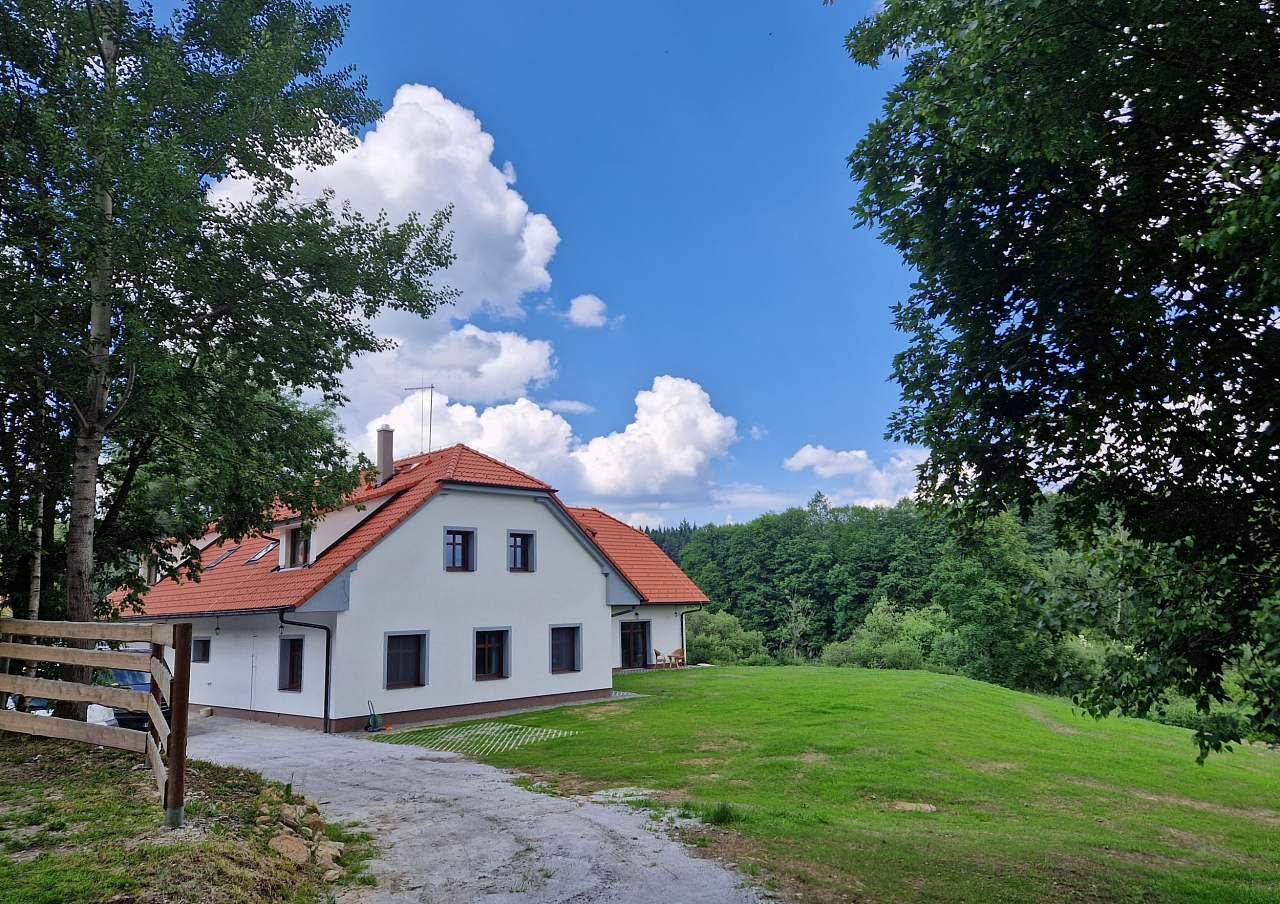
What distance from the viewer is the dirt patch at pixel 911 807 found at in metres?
10.1

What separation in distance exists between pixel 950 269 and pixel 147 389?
10074 mm

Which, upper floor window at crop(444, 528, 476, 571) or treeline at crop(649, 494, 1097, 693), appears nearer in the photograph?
upper floor window at crop(444, 528, 476, 571)

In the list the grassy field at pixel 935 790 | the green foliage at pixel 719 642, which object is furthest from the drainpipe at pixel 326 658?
the green foliage at pixel 719 642

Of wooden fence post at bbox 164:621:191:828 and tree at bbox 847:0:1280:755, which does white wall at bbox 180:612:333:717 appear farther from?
tree at bbox 847:0:1280:755

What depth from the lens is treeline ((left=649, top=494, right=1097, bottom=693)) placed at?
1415 inches

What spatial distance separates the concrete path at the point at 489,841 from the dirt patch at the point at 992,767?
7258mm

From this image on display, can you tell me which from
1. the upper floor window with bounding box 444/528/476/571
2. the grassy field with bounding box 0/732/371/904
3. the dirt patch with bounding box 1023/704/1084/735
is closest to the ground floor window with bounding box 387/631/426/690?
the upper floor window with bounding box 444/528/476/571

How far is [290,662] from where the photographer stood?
19219 mm

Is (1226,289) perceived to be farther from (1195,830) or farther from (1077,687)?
(1195,830)

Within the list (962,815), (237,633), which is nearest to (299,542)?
(237,633)

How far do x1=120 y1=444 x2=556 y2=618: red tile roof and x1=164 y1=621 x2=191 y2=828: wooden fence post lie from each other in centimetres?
1174

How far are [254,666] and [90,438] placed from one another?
1128 cm

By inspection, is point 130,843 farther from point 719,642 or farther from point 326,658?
point 719,642

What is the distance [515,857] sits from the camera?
6.88 m
